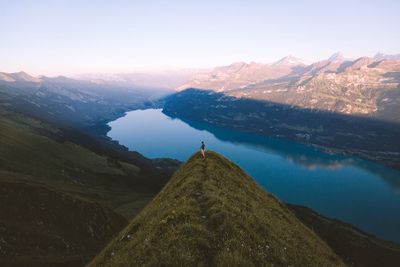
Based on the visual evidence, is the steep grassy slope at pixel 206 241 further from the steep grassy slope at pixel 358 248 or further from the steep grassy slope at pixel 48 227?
the steep grassy slope at pixel 358 248

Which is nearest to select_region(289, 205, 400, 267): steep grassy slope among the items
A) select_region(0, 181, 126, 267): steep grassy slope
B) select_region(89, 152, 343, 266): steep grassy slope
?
select_region(0, 181, 126, 267): steep grassy slope

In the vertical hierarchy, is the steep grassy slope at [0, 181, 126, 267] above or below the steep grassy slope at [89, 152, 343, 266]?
below

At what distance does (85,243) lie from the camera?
4023 inches

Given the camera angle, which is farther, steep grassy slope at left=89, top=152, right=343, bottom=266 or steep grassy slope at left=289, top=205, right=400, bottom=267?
steep grassy slope at left=289, top=205, right=400, bottom=267

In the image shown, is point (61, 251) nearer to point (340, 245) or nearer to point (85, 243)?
point (85, 243)

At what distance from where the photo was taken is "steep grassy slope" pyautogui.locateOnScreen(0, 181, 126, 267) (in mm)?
79625

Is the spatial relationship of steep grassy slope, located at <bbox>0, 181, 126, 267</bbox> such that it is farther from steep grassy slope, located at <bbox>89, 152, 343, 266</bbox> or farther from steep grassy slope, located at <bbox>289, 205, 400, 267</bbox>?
steep grassy slope, located at <bbox>289, 205, 400, 267</bbox>

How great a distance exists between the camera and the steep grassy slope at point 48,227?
79.6 m

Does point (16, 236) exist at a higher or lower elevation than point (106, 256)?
lower

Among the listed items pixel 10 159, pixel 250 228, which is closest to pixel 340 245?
pixel 250 228

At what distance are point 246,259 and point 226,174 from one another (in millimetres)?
29081

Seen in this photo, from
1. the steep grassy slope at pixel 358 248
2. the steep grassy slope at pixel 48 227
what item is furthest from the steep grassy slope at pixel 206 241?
the steep grassy slope at pixel 358 248

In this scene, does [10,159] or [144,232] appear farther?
[10,159]

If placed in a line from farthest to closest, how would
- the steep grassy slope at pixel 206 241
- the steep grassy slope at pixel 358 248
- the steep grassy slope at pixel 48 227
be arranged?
the steep grassy slope at pixel 358 248, the steep grassy slope at pixel 48 227, the steep grassy slope at pixel 206 241
